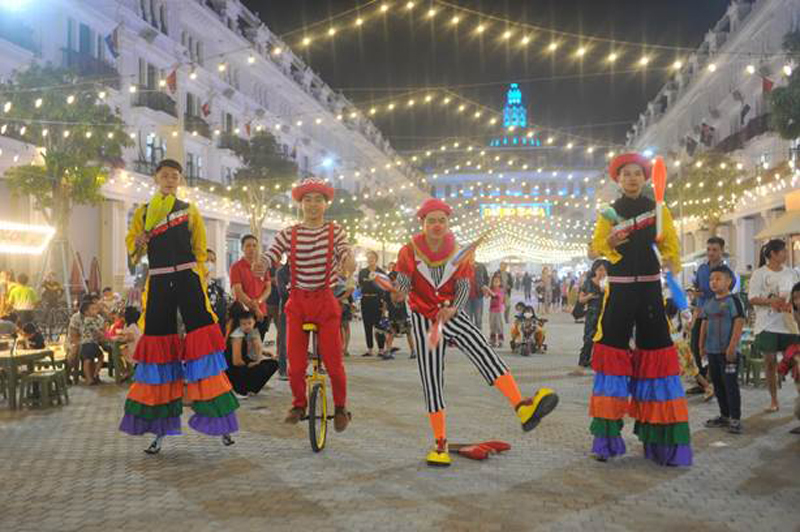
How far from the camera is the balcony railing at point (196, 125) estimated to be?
1223 inches

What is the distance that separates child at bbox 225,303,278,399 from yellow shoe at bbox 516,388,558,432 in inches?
162

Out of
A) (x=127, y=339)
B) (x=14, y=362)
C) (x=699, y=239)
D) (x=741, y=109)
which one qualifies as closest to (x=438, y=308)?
(x=14, y=362)

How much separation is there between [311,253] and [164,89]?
826 inches

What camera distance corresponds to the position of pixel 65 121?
1650 cm

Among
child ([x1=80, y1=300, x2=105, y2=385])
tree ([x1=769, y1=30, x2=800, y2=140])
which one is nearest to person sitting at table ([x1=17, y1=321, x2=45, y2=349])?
child ([x1=80, y1=300, x2=105, y2=385])

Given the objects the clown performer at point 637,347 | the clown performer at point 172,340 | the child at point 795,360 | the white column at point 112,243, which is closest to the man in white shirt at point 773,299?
the child at point 795,360

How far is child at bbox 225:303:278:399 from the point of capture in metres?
8.21

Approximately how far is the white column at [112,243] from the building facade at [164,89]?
4cm

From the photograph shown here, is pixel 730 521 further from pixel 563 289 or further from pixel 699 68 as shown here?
pixel 699 68

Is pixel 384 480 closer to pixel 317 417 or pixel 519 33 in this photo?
pixel 317 417

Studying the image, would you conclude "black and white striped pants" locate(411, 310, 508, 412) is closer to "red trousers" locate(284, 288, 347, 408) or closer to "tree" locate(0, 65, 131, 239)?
"red trousers" locate(284, 288, 347, 408)

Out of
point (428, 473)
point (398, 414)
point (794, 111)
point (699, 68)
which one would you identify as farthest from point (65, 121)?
point (699, 68)

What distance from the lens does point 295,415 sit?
5.60 meters

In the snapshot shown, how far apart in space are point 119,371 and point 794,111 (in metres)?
15.9
